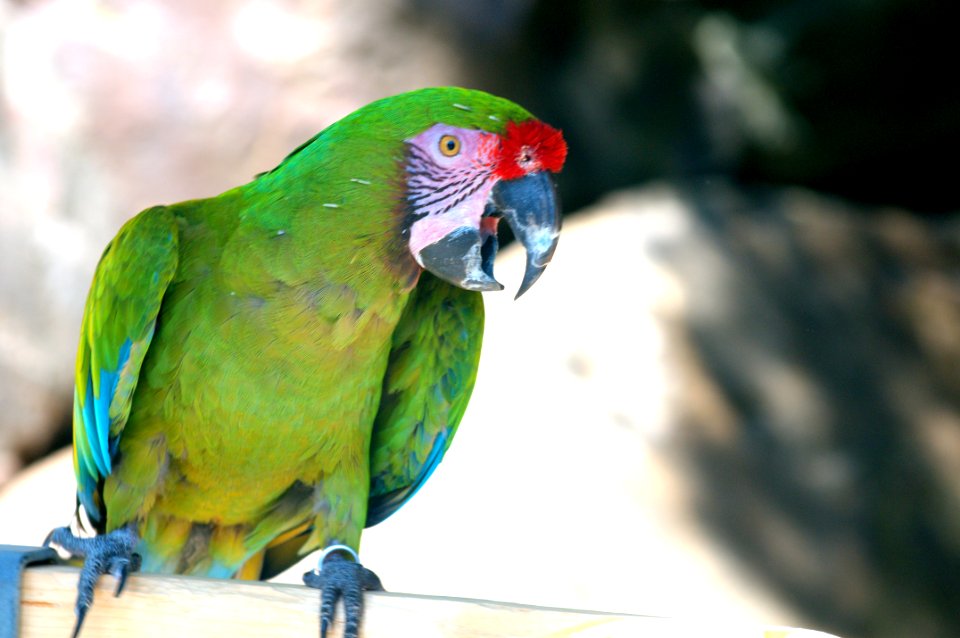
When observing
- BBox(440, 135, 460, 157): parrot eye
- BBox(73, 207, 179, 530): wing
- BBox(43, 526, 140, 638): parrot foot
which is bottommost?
BBox(43, 526, 140, 638): parrot foot

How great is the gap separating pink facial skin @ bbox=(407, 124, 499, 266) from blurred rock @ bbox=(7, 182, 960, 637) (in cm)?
141

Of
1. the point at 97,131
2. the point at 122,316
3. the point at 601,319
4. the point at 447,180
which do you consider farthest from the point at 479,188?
the point at 97,131

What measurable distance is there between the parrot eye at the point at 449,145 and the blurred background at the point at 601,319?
148cm

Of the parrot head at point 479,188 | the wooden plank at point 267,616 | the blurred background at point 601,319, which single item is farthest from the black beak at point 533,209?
the blurred background at point 601,319

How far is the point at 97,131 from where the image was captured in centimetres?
291

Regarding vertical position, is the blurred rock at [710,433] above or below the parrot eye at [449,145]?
above

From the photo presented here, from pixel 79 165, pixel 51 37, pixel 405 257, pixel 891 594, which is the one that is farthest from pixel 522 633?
pixel 51 37

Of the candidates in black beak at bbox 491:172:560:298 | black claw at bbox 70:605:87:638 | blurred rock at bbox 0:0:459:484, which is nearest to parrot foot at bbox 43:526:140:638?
black claw at bbox 70:605:87:638

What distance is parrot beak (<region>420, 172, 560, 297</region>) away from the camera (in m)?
1.34

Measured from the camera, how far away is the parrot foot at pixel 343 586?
129cm

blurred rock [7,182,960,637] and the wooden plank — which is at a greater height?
blurred rock [7,182,960,637]

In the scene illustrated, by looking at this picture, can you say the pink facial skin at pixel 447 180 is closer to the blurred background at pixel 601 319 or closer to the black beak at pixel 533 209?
the black beak at pixel 533 209

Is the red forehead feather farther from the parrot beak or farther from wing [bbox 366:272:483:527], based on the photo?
wing [bbox 366:272:483:527]

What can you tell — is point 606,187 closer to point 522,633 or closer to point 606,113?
point 606,113
